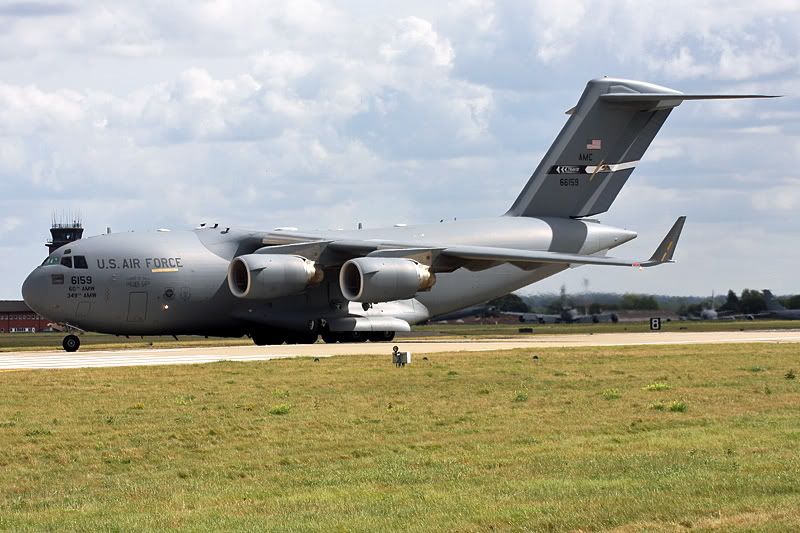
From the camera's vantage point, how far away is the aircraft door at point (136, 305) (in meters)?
37.5

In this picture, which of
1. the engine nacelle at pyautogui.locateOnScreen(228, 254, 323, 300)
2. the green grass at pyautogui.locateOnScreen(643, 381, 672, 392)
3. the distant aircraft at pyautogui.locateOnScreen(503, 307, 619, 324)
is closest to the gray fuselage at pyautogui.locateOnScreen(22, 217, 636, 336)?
the engine nacelle at pyautogui.locateOnScreen(228, 254, 323, 300)

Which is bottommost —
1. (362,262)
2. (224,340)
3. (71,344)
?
(71,344)

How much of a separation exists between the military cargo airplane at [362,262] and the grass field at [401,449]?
41.7ft

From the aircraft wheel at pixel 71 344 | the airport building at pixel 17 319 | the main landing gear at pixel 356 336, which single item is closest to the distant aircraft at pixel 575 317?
the main landing gear at pixel 356 336

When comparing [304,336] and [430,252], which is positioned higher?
[430,252]

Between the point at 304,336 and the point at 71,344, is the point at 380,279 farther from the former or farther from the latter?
the point at 71,344

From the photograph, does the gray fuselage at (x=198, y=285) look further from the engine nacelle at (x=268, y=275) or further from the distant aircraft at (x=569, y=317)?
the distant aircraft at (x=569, y=317)

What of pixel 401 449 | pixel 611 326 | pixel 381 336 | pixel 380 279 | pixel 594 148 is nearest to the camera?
pixel 401 449

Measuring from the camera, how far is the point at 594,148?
45.8 meters

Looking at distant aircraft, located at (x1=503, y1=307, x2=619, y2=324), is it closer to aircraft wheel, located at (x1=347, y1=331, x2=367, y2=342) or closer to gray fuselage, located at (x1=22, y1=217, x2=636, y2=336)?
gray fuselage, located at (x1=22, y1=217, x2=636, y2=336)

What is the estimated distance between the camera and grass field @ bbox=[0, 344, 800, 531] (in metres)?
10.1

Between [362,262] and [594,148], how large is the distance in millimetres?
12262

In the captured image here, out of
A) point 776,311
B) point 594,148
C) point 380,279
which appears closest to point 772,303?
point 776,311

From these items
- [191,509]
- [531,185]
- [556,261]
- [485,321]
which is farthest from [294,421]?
[485,321]
